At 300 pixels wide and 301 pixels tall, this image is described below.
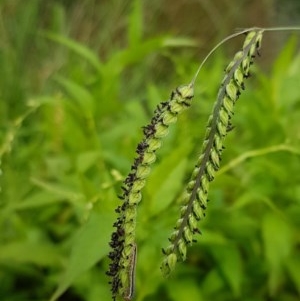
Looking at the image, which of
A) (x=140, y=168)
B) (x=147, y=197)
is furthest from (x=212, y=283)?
(x=140, y=168)

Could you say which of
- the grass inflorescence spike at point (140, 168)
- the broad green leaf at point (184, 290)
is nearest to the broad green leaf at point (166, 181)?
the broad green leaf at point (184, 290)

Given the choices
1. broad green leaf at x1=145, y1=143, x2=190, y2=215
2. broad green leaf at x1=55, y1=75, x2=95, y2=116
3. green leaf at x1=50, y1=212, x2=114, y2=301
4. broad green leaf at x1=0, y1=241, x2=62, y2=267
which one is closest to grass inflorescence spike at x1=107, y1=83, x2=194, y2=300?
green leaf at x1=50, y1=212, x2=114, y2=301

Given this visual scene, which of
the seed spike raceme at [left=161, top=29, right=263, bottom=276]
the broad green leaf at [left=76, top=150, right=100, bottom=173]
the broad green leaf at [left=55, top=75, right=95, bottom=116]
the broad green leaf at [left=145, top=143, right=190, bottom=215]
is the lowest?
the seed spike raceme at [left=161, top=29, right=263, bottom=276]

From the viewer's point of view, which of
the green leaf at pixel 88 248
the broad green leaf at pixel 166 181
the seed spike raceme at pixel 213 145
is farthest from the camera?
the broad green leaf at pixel 166 181

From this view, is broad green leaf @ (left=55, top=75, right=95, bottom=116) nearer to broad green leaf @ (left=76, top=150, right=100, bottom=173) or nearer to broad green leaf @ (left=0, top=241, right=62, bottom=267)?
broad green leaf @ (left=76, top=150, right=100, bottom=173)

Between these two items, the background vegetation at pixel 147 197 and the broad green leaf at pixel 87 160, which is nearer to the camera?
the background vegetation at pixel 147 197

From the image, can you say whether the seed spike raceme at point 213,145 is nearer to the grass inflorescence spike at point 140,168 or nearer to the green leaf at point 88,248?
the grass inflorescence spike at point 140,168

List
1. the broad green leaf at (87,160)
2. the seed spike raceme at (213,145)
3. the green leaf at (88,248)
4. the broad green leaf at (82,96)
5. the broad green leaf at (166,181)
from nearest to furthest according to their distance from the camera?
the seed spike raceme at (213,145) < the green leaf at (88,248) < the broad green leaf at (166,181) < the broad green leaf at (87,160) < the broad green leaf at (82,96)
